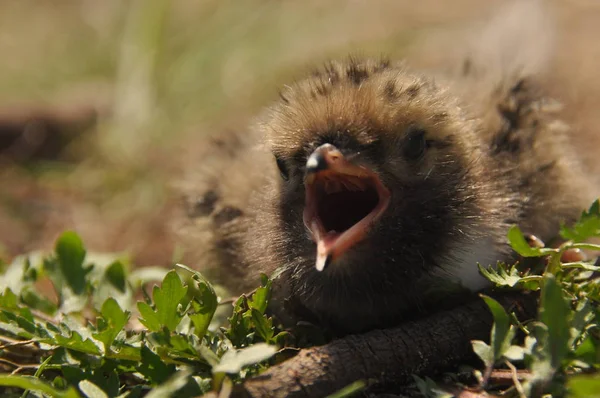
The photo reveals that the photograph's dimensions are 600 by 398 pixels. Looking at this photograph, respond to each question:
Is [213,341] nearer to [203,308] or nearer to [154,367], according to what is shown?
[203,308]

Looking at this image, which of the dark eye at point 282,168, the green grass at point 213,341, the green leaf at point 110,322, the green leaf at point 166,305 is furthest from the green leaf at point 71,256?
the dark eye at point 282,168

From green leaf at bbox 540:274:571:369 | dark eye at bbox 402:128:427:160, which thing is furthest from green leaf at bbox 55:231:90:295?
green leaf at bbox 540:274:571:369

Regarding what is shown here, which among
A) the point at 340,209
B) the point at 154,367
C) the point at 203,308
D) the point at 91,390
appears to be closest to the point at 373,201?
the point at 340,209

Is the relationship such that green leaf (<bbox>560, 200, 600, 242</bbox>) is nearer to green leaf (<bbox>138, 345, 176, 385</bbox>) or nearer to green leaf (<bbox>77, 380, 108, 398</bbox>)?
green leaf (<bbox>138, 345, 176, 385</bbox>)

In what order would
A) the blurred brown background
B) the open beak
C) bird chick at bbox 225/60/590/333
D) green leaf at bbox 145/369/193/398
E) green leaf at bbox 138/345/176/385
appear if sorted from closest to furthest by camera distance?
1. green leaf at bbox 145/369/193/398
2. green leaf at bbox 138/345/176/385
3. the open beak
4. bird chick at bbox 225/60/590/333
5. the blurred brown background

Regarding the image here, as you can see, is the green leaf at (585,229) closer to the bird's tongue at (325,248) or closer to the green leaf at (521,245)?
the green leaf at (521,245)

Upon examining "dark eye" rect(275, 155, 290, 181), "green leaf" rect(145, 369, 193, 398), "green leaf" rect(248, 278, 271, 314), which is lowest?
"green leaf" rect(145, 369, 193, 398)

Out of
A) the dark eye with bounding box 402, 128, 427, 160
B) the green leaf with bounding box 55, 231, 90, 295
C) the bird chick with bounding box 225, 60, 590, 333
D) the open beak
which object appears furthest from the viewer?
the green leaf with bounding box 55, 231, 90, 295
